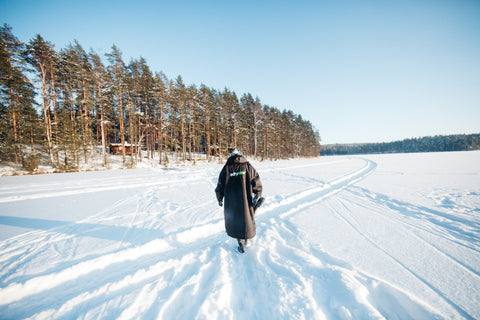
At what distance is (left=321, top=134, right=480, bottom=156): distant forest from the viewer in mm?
76812

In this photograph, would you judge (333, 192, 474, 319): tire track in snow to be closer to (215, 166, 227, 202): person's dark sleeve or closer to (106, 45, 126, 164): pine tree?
(215, 166, 227, 202): person's dark sleeve

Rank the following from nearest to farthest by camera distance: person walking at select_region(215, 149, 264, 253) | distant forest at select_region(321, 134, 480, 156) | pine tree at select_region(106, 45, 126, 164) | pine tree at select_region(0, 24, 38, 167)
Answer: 1. person walking at select_region(215, 149, 264, 253)
2. pine tree at select_region(0, 24, 38, 167)
3. pine tree at select_region(106, 45, 126, 164)
4. distant forest at select_region(321, 134, 480, 156)

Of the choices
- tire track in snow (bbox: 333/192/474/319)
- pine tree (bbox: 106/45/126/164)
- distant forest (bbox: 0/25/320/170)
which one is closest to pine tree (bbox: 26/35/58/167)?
distant forest (bbox: 0/25/320/170)

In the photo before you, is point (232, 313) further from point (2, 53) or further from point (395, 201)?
point (2, 53)

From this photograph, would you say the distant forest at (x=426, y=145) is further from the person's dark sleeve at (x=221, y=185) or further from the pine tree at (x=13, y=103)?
the pine tree at (x=13, y=103)

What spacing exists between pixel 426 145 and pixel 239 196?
445 feet

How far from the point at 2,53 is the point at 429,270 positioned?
29541 millimetres

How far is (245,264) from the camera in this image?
265 cm

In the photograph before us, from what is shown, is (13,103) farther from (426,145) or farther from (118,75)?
(426,145)

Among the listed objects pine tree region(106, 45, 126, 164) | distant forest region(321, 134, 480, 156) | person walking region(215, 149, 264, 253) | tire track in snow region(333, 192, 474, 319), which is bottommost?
tire track in snow region(333, 192, 474, 319)

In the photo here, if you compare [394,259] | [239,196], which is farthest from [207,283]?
[394,259]

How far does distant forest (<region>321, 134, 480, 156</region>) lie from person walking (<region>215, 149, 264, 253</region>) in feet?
429

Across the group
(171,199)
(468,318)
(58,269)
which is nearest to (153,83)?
(171,199)

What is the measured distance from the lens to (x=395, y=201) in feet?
18.3
